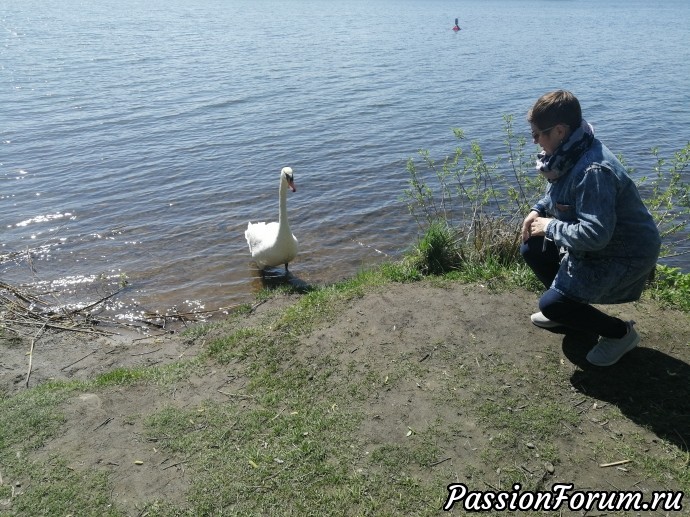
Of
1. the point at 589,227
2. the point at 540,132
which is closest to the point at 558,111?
the point at 540,132

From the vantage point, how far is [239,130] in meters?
16.5

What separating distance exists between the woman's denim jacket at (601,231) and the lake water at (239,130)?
5036 millimetres

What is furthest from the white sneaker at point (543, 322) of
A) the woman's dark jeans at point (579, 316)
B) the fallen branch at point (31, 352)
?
the fallen branch at point (31, 352)

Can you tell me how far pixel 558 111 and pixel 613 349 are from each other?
1949 mm

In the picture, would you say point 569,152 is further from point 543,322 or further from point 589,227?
point 543,322

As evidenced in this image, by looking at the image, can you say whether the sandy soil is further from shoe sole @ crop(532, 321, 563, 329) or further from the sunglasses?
the sunglasses

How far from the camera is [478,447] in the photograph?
4.16m

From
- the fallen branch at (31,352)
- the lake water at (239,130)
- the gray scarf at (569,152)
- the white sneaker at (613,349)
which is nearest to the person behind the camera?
the gray scarf at (569,152)

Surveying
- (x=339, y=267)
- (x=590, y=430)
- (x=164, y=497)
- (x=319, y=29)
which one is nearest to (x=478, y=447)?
(x=590, y=430)

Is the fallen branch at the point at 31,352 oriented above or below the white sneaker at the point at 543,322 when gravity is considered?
below

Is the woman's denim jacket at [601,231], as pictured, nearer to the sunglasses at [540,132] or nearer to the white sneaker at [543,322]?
the sunglasses at [540,132]

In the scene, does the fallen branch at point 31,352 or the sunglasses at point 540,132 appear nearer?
the sunglasses at point 540,132

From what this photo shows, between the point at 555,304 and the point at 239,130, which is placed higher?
the point at 239,130

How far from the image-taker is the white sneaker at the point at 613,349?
15.7ft
